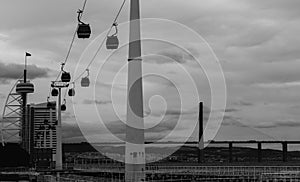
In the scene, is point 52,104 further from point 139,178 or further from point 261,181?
point 139,178

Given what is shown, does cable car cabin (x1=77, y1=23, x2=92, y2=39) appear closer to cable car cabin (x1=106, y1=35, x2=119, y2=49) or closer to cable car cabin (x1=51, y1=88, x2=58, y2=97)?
cable car cabin (x1=106, y1=35, x2=119, y2=49)

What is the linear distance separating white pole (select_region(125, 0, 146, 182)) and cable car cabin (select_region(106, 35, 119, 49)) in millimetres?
1989

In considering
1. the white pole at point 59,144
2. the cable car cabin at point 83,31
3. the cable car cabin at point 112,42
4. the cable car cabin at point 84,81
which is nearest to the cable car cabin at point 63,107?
the white pole at point 59,144

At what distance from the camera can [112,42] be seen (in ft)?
120

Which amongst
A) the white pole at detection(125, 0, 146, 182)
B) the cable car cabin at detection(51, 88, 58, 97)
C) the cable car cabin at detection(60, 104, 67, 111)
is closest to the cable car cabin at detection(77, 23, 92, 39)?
the white pole at detection(125, 0, 146, 182)

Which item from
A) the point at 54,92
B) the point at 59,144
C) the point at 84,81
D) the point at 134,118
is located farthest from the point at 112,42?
the point at 59,144

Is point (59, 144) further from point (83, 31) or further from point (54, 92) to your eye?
point (83, 31)

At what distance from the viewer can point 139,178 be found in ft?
127

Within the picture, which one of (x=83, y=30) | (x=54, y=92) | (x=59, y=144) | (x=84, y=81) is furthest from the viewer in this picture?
(x=59, y=144)

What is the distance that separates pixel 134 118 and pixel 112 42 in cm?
516

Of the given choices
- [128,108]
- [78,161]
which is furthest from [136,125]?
[78,161]

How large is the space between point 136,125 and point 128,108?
1236 millimetres

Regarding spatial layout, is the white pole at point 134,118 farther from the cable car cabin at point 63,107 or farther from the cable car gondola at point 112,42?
the cable car cabin at point 63,107

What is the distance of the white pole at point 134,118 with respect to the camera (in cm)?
3719
